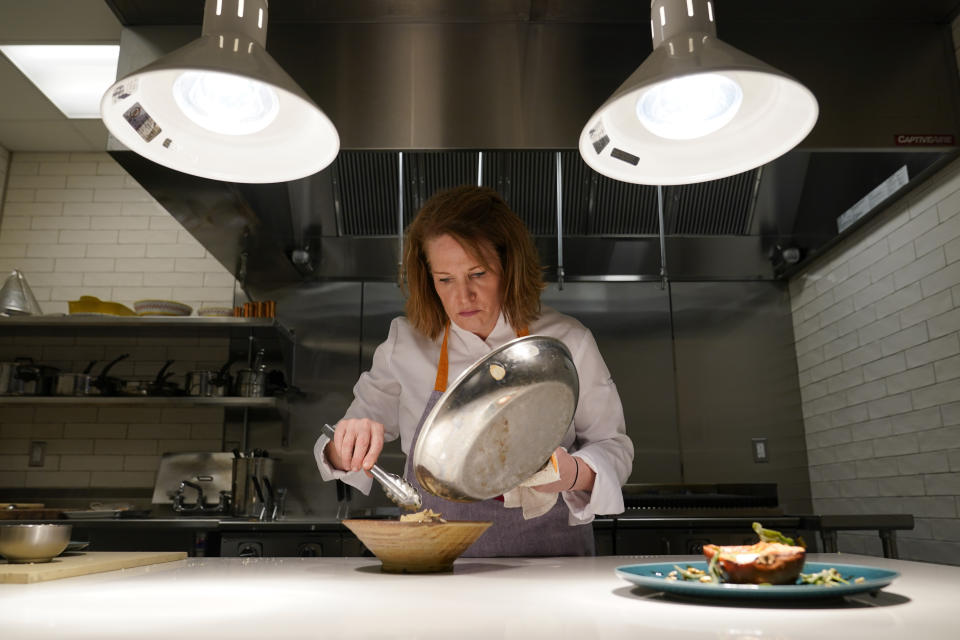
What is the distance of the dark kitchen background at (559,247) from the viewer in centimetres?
264

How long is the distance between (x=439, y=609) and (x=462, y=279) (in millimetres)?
965

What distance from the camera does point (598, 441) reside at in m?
1.65

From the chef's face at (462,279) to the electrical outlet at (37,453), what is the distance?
11.1 ft

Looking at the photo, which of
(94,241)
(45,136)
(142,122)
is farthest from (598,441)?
(45,136)

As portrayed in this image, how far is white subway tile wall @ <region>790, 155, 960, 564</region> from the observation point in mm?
Answer: 2695

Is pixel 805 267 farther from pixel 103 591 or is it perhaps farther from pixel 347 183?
pixel 103 591

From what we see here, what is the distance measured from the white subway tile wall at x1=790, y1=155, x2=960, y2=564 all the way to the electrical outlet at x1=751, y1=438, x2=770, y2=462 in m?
0.22

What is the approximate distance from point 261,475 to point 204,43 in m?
2.77

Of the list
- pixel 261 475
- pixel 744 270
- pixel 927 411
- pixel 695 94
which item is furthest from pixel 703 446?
pixel 695 94

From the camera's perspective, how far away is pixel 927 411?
9.24 ft

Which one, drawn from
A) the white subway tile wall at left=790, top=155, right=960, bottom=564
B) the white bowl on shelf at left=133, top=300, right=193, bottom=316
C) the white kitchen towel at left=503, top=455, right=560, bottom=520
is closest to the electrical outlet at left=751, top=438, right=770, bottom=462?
the white subway tile wall at left=790, top=155, right=960, bottom=564

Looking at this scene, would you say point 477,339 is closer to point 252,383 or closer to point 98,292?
point 252,383

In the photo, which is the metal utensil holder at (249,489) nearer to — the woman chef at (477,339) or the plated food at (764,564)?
the woman chef at (477,339)

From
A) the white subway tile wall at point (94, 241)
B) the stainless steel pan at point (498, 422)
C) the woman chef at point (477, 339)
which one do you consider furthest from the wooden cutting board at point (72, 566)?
the white subway tile wall at point (94, 241)
